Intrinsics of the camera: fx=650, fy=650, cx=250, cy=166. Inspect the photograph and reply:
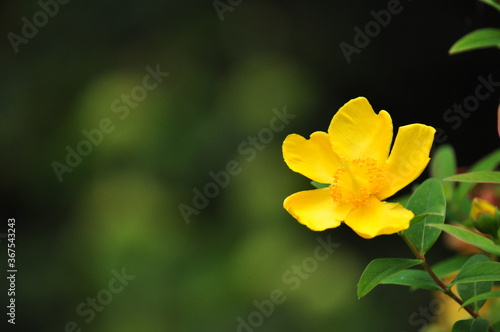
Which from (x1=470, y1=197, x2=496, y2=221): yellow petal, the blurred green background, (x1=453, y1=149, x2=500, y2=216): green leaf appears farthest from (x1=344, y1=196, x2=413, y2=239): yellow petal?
the blurred green background

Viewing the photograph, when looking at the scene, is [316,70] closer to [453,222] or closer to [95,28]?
[95,28]

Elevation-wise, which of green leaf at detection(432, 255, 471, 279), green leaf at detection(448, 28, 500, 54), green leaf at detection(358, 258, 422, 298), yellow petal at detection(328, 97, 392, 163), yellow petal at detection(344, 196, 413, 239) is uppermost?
yellow petal at detection(328, 97, 392, 163)

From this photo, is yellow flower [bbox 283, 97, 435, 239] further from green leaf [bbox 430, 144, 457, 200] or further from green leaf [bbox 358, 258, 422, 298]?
green leaf [bbox 430, 144, 457, 200]

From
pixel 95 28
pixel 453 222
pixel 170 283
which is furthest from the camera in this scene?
pixel 95 28

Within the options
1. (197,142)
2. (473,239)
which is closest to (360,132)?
(473,239)

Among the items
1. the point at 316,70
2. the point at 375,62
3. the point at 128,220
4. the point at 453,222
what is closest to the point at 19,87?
the point at 128,220

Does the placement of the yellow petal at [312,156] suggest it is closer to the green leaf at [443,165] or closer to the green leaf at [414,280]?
the green leaf at [414,280]

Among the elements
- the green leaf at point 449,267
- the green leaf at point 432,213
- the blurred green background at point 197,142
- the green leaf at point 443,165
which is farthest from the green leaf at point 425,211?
the blurred green background at point 197,142

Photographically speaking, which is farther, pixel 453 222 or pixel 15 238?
pixel 15 238
